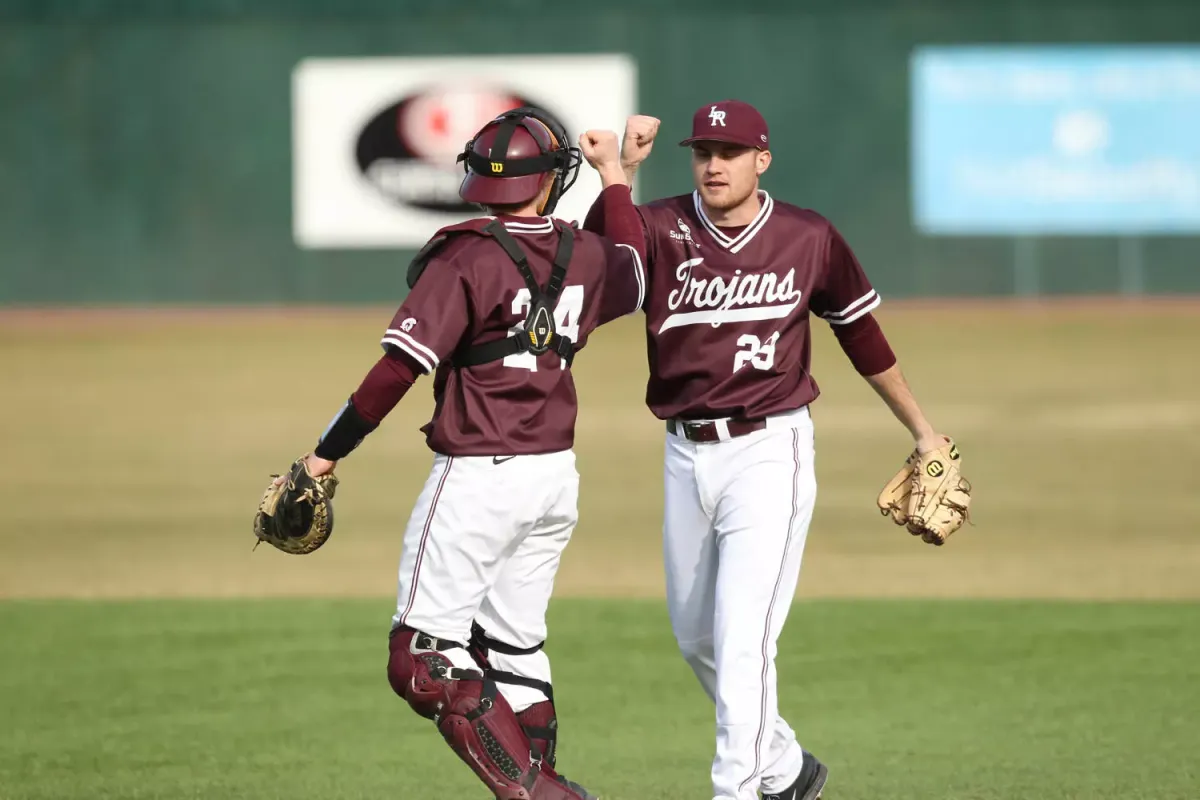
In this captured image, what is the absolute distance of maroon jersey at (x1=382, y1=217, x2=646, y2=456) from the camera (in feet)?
14.5

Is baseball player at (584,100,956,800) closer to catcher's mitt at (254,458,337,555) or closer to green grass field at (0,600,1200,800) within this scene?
green grass field at (0,600,1200,800)

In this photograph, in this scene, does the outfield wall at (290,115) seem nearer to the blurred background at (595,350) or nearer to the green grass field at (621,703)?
the blurred background at (595,350)

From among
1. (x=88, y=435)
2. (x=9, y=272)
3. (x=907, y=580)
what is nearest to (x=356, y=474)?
(x=88, y=435)

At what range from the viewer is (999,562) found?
386 inches

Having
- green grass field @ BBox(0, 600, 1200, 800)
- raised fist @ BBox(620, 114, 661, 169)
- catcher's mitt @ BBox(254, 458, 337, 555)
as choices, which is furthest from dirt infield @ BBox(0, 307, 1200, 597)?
catcher's mitt @ BBox(254, 458, 337, 555)

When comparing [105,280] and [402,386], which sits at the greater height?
[402,386]

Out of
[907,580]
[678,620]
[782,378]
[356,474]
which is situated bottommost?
[356,474]

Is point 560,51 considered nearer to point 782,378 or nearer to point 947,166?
point 947,166

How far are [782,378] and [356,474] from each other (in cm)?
819

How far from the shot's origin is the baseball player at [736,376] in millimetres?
4984

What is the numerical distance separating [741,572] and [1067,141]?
62.9ft

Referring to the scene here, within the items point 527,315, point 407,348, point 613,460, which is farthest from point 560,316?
point 613,460

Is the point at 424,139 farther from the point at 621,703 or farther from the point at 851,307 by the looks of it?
the point at 851,307

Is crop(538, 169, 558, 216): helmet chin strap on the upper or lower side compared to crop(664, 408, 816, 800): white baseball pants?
upper
